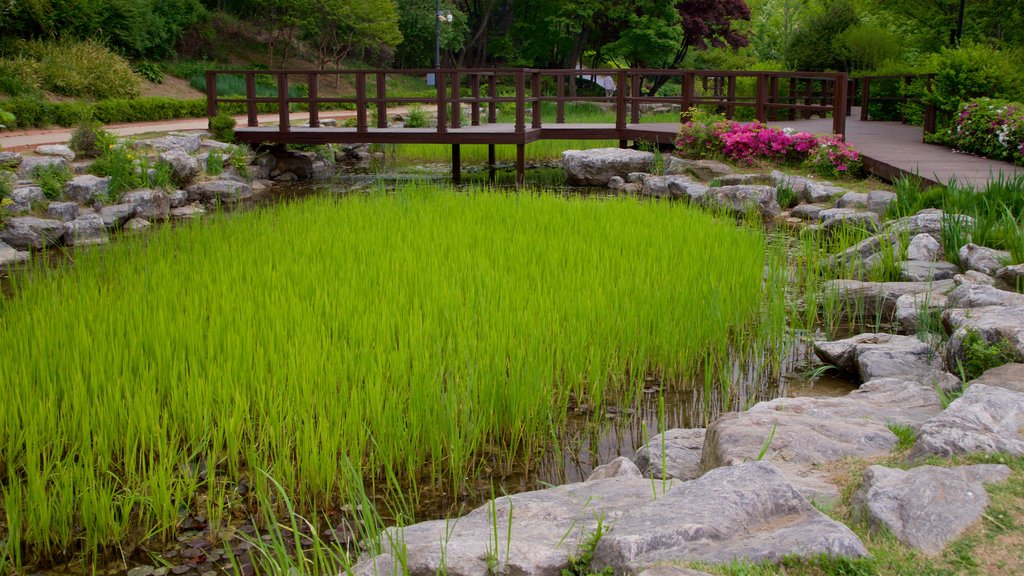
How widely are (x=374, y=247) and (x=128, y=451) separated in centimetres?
400

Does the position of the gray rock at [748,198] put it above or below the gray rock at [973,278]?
above

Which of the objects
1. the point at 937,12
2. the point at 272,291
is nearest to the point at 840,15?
the point at 937,12

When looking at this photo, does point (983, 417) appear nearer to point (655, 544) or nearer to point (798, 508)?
point (798, 508)

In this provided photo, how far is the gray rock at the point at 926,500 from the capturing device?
8.78 feet

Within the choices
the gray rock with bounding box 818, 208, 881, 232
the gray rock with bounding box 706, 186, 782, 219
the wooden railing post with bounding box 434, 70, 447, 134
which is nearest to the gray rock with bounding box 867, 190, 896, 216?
the gray rock with bounding box 818, 208, 881, 232

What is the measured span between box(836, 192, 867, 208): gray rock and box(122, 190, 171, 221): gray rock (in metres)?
9.20

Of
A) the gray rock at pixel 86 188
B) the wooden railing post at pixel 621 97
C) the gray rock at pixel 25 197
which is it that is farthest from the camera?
the wooden railing post at pixel 621 97

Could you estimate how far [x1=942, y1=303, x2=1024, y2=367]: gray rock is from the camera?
498cm

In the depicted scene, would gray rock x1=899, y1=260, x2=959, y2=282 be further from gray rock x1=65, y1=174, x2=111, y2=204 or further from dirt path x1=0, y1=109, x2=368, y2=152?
dirt path x1=0, y1=109, x2=368, y2=152

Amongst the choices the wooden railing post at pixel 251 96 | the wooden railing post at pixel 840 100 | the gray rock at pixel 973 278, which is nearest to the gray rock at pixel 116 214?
the wooden railing post at pixel 251 96

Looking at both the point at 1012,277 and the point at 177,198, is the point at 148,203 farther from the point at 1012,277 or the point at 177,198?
the point at 1012,277

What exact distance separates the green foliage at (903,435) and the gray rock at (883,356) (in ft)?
4.13

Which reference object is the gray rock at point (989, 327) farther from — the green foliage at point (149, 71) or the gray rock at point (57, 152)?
the green foliage at point (149, 71)

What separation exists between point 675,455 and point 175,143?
44.6 ft
